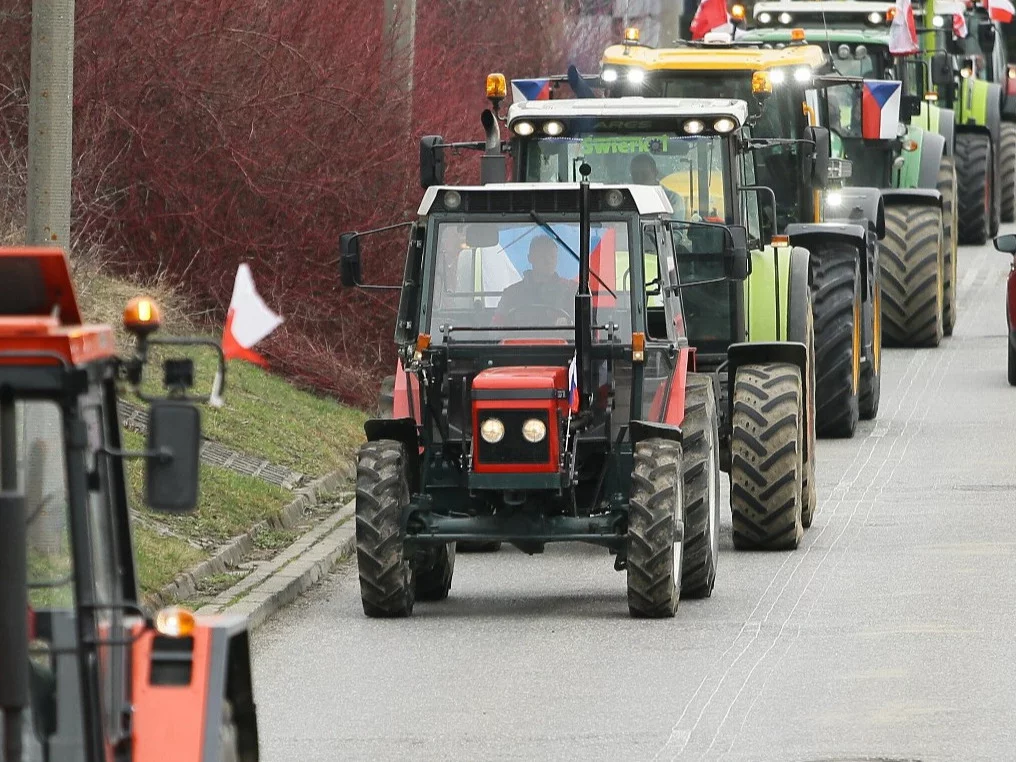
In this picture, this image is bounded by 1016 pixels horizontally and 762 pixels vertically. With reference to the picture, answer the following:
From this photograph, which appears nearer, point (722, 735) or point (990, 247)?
point (722, 735)

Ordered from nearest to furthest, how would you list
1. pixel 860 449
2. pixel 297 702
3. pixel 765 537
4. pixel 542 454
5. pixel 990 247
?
pixel 297 702 → pixel 542 454 → pixel 765 537 → pixel 860 449 → pixel 990 247

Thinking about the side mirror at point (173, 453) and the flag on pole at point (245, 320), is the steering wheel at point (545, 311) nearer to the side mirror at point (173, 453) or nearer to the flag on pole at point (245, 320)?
the flag on pole at point (245, 320)

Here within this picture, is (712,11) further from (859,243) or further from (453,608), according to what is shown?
(453,608)

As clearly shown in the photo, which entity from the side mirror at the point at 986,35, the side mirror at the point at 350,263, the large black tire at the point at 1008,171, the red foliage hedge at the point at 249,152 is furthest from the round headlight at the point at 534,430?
the large black tire at the point at 1008,171

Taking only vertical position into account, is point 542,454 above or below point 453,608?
above

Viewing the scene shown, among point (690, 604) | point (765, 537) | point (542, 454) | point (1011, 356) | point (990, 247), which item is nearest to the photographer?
point (542, 454)

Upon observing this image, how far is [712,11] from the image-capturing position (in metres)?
27.4

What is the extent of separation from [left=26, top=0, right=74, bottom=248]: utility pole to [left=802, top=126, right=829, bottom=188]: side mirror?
23.9 ft

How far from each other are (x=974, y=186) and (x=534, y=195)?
21.1 m

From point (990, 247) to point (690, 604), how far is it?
23685 millimetres

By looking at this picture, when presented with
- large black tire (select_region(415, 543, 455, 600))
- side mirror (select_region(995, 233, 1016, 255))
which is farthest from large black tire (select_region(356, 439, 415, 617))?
side mirror (select_region(995, 233, 1016, 255))

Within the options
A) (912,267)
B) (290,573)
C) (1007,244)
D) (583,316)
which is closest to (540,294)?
(583,316)

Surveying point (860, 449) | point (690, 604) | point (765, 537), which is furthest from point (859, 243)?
point (690, 604)

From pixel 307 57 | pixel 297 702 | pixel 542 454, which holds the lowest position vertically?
pixel 297 702
